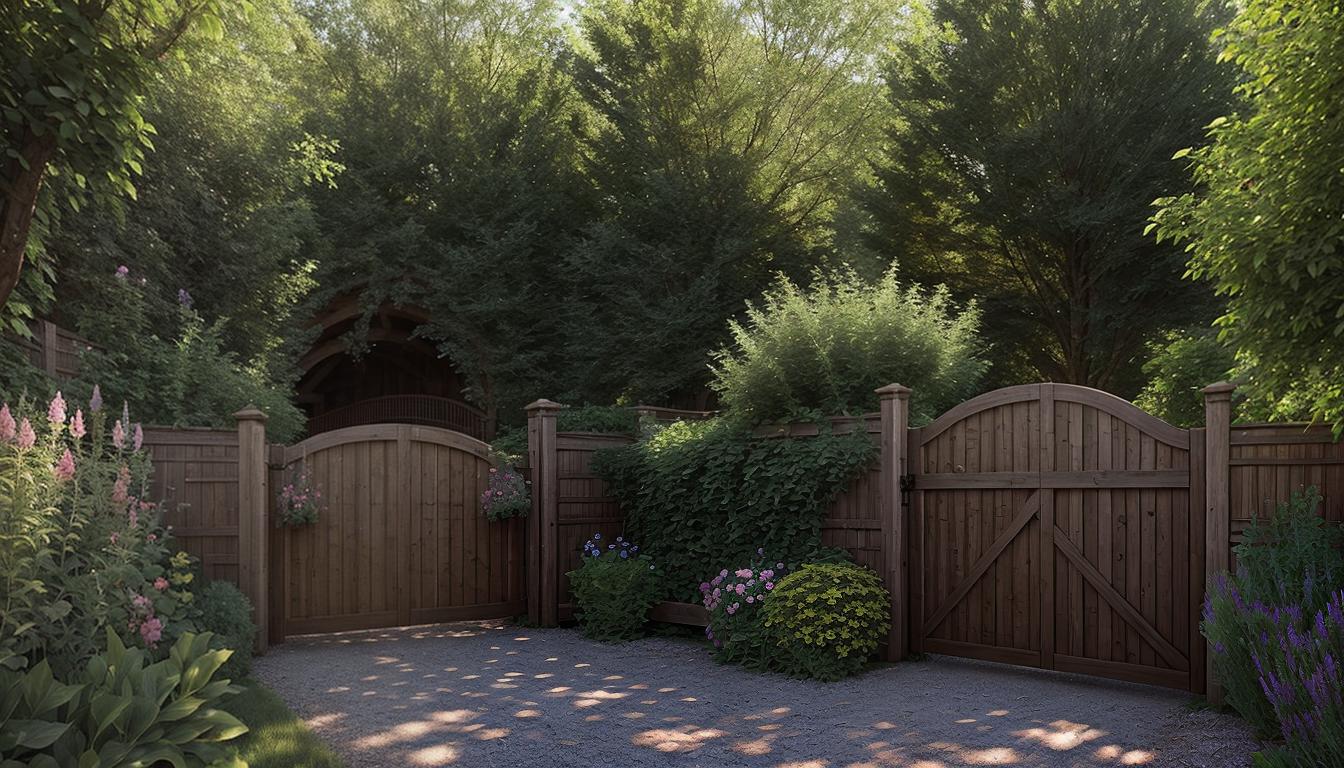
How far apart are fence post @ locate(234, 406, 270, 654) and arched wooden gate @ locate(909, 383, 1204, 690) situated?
5.11m

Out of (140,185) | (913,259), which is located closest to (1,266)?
(140,185)

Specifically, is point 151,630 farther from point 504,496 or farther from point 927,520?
point 927,520

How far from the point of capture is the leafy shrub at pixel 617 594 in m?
8.73

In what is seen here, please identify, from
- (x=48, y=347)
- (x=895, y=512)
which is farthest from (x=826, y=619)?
(x=48, y=347)

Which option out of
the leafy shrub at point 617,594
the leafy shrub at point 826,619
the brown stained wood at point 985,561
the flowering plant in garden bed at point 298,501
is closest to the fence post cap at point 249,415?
the flowering plant in garden bed at point 298,501

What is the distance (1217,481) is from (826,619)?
262 centimetres

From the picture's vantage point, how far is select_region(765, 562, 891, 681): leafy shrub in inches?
274

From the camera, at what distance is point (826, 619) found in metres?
6.95

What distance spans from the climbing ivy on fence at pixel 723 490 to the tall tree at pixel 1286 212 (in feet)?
9.79

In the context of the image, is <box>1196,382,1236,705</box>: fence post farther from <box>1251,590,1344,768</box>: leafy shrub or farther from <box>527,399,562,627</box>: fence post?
<box>527,399,562,627</box>: fence post

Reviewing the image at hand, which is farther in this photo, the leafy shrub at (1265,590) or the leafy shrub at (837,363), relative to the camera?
the leafy shrub at (837,363)

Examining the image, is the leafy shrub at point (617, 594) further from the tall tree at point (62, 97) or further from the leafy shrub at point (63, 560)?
the tall tree at point (62, 97)

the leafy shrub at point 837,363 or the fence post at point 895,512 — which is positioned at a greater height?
the leafy shrub at point 837,363

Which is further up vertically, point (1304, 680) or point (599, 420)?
point (599, 420)
